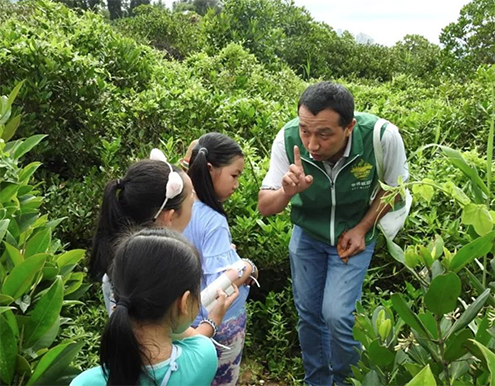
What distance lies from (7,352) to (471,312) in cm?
124

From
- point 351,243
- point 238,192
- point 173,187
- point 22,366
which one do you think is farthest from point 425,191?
point 238,192

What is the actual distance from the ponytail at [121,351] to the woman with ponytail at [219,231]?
817mm

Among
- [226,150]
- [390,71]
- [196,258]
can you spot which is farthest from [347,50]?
[196,258]

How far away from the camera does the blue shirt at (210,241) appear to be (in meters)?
2.35

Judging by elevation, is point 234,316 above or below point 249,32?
below

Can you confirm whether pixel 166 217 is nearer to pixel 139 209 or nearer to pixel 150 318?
pixel 139 209

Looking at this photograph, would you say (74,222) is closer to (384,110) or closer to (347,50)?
(384,110)

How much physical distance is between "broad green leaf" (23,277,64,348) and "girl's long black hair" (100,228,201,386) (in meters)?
0.29

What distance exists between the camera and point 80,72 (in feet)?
13.3

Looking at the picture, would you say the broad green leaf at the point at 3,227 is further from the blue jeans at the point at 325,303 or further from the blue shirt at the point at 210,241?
the blue jeans at the point at 325,303

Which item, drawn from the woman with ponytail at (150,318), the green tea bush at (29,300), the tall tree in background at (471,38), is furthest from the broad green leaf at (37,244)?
the tall tree in background at (471,38)

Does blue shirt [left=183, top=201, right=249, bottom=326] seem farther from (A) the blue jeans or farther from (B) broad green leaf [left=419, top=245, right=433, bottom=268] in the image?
(B) broad green leaf [left=419, top=245, right=433, bottom=268]

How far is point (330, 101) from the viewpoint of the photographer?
2.50 metres

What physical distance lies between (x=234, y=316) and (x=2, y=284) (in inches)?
40.1
